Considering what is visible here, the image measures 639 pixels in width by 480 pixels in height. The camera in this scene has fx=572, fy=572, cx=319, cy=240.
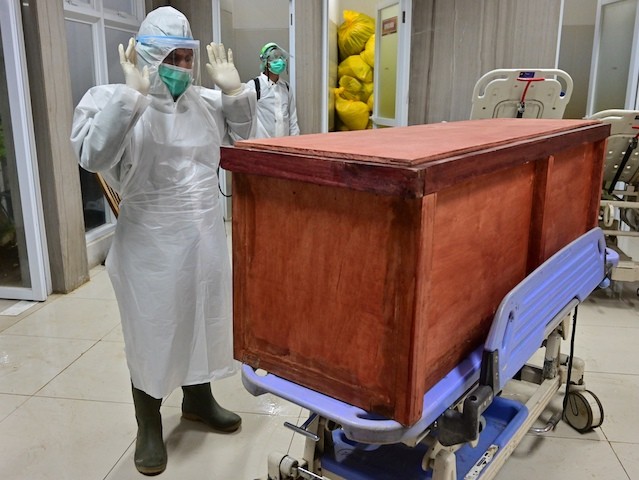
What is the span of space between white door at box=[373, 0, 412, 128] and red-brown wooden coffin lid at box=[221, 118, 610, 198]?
351 centimetres

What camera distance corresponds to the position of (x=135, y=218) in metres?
1.75

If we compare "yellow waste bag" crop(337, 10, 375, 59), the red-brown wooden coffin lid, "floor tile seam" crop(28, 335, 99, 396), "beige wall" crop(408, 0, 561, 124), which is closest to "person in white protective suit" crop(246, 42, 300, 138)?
"beige wall" crop(408, 0, 561, 124)

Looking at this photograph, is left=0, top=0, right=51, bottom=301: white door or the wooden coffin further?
left=0, top=0, right=51, bottom=301: white door

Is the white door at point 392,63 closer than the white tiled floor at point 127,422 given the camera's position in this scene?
No

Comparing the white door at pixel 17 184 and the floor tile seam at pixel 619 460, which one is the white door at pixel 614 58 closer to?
the floor tile seam at pixel 619 460

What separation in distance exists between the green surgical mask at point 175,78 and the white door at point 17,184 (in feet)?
5.82

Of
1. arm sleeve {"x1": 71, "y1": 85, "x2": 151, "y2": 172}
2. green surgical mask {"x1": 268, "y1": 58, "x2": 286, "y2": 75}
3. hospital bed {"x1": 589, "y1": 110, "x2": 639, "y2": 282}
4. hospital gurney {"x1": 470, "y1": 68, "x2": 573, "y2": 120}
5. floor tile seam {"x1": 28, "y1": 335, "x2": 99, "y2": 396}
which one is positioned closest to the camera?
arm sleeve {"x1": 71, "y1": 85, "x2": 151, "y2": 172}

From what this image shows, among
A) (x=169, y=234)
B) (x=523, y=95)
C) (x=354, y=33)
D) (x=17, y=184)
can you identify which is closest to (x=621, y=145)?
(x=523, y=95)

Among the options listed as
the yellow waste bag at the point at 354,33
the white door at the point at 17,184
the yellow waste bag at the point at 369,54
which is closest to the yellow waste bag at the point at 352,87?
the yellow waste bag at the point at 369,54

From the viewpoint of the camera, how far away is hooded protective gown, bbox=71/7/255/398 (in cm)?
171

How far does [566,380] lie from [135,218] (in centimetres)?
154

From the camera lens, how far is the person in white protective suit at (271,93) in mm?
4246

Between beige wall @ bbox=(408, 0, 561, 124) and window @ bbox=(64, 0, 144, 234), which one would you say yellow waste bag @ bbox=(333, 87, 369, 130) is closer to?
beige wall @ bbox=(408, 0, 561, 124)

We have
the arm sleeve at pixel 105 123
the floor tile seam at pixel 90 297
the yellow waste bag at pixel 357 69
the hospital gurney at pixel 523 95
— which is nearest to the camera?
the arm sleeve at pixel 105 123
